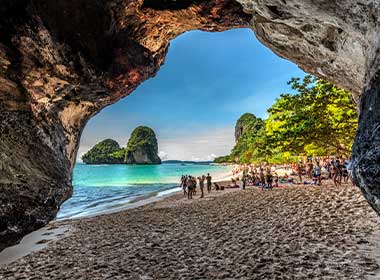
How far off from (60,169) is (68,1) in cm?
523

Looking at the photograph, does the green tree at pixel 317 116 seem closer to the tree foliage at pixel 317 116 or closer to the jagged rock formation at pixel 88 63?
the tree foliage at pixel 317 116

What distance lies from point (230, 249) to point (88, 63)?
7741mm

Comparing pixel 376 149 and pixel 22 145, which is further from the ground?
pixel 22 145

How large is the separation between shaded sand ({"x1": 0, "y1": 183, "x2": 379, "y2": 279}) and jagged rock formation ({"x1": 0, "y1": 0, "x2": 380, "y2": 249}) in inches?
96.8

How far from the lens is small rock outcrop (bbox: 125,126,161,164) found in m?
193

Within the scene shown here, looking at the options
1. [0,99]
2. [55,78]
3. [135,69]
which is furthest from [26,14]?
[135,69]

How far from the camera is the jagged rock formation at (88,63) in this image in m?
4.83

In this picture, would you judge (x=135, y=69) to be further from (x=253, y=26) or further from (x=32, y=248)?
(x=32, y=248)

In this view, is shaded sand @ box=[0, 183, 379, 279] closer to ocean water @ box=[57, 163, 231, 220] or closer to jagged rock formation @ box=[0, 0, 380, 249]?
jagged rock formation @ box=[0, 0, 380, 249]

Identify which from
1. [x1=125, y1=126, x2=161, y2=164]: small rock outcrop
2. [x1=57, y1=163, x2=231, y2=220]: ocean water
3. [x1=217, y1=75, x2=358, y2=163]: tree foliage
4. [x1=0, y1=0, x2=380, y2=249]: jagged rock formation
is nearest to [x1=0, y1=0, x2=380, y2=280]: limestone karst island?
[x1=0, y1=0, x2=380, y2=249]: jagged rock formation

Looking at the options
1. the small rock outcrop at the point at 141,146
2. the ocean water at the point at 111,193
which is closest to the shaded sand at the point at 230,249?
the ocean water at the point at 111,193

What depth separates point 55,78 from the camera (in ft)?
27.2

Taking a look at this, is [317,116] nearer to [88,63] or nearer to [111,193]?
[88,63]

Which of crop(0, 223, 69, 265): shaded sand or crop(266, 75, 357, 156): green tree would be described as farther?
crop(266, 75, 357, 156): green tree
